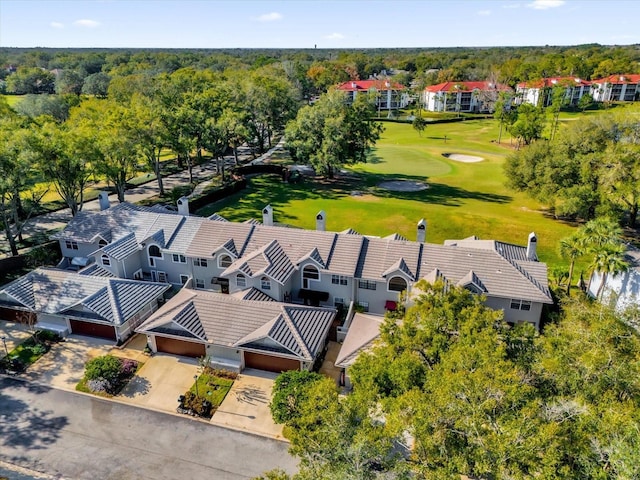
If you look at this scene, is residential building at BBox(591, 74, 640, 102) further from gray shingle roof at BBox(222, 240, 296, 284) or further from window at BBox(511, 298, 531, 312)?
gray shingle roof at BBox(222, 240, 296, 284)

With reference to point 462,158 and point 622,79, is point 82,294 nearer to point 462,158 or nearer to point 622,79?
point 462,158

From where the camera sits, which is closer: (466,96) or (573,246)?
(573,246)

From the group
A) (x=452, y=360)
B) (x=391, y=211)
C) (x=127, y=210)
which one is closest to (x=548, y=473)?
(x=452, y=360)

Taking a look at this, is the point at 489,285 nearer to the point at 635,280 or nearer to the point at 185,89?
the point at 635,280

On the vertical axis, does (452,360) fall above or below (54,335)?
above

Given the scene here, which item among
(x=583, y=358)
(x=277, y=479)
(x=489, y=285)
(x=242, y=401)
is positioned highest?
(x=583, y=358)

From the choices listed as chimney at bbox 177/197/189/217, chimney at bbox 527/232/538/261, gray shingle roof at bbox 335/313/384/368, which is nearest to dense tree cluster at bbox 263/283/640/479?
gray shingle roof at bbox 335/313/384/368

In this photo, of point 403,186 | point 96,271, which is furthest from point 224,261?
point 403,186
